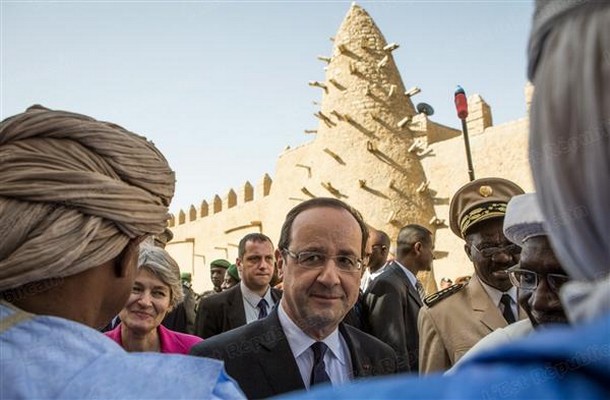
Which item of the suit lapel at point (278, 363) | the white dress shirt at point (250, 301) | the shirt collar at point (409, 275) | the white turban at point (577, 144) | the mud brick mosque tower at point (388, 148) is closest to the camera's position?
the white turban at point (577, 144)

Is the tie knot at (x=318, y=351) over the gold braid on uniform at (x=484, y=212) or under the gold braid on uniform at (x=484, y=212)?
under

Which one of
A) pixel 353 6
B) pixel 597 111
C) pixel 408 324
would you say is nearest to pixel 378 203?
pixel 353 6

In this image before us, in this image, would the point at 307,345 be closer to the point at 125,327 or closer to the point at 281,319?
the point at 281,319

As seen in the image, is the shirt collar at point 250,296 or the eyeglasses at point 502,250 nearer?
the eyeglasses at point 502,250

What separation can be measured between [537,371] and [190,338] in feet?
9.47

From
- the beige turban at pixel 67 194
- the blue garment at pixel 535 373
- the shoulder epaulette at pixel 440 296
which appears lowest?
the shoulder epaulette at pixel 440 296

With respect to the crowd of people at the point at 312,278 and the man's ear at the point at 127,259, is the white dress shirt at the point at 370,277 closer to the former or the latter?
the crowd of people at the point at 312,278

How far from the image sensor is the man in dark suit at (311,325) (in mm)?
2271

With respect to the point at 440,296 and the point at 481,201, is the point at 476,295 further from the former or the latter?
the point at 481,201

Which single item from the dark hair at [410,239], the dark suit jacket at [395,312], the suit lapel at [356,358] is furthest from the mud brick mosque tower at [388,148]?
the suit lapel at [356,358]

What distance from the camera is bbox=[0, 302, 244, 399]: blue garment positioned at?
944 millimetres

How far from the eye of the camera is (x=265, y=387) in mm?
2209

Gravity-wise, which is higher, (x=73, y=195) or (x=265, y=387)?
(x=73, y=195)

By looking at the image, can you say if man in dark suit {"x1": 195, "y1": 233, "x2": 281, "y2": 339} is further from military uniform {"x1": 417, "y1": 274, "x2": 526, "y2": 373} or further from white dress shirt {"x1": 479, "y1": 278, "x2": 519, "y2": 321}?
white dress shirt {"x1": 479, "y1": 278, "x2": 519, "y2": 321}
